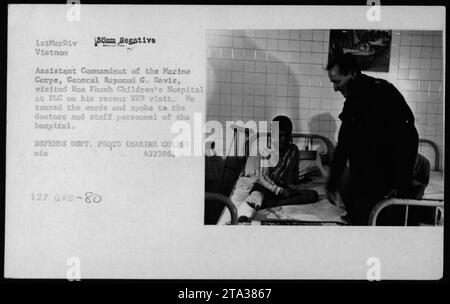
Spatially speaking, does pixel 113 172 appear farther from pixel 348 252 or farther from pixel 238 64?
pixel 348 252

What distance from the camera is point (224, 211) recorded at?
3.26ft

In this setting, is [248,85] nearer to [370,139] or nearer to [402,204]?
[370,139]

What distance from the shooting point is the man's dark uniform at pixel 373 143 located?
994 millimetres

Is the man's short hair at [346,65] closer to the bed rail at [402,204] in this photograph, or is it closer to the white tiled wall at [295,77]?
the white tiled wall at [295,77]

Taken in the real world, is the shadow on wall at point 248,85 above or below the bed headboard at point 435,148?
above

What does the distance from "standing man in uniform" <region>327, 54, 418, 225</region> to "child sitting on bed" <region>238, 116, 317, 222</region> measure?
0.08m

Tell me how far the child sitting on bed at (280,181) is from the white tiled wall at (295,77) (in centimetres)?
3

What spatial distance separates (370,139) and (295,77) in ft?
0.66

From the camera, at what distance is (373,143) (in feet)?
3.27

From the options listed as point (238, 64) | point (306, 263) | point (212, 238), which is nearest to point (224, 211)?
point (212, 238)

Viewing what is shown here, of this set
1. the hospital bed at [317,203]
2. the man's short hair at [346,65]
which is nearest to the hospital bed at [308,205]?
the hospital bed at [317,203]

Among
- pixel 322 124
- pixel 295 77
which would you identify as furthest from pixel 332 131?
pixel 295 77
